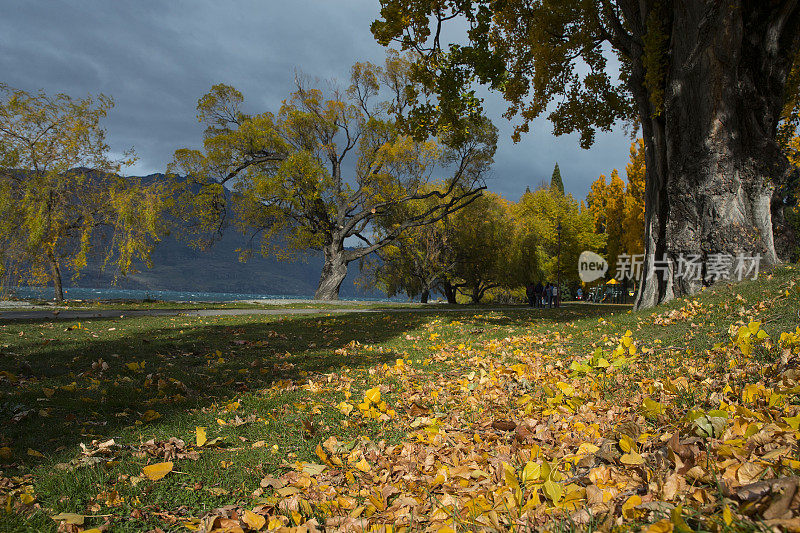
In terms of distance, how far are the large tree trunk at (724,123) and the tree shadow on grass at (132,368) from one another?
7.94 metres

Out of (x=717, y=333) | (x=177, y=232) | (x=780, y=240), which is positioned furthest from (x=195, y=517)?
(x=177, y=232)

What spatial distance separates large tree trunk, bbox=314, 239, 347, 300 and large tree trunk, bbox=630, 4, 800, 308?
2325 centimetres

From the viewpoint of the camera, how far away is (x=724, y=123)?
956cm

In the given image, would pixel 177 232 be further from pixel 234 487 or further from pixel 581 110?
pixel 234 487

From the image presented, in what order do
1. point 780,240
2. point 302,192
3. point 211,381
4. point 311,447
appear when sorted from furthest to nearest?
point 302,192, point 780,240, point 211,381, point 311,447

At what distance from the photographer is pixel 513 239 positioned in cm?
3547

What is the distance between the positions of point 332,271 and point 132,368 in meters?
25.4

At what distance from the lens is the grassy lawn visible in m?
1.76

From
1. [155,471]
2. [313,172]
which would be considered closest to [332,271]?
[313,172]

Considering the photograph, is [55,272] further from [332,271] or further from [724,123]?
[724,123]

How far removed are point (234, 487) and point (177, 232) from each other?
2658cm

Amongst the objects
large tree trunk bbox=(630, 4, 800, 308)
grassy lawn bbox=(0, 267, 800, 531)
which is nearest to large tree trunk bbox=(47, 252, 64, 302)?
grassy lawn bbox=(0, 267, 800, 531)

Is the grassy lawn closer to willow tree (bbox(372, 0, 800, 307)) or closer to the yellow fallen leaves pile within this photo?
the yellow fallen leaves pile

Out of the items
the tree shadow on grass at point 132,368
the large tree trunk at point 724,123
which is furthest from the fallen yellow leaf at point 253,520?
the large tree trunk at point 724,123
